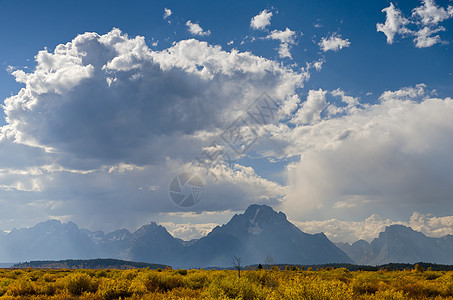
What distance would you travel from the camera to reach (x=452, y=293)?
22438 mm

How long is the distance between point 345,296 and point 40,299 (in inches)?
711

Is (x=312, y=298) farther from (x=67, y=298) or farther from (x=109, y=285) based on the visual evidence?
(x=67, y=298)

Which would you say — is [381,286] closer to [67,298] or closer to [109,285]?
[109,285]

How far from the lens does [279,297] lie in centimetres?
1266

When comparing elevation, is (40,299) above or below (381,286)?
above

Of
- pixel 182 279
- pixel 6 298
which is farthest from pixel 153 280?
pixel 6 298

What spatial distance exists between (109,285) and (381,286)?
69.6 feet

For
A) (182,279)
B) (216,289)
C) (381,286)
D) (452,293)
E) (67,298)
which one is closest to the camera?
(216,289)

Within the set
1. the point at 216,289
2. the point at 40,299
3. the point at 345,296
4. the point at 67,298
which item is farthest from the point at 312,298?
the point at 40,299

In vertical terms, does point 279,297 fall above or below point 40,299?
above

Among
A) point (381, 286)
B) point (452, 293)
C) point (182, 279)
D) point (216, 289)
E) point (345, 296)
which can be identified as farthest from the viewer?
point (182, 279)

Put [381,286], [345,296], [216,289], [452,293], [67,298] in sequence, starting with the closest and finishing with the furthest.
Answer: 1. [345,296]
2. [216,289]
3. [67,298]
4. [452,293]
5. [381,286]

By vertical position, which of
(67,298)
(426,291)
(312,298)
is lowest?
(426,291)

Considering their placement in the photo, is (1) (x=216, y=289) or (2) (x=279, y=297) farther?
(1) (x=216, y=289)
